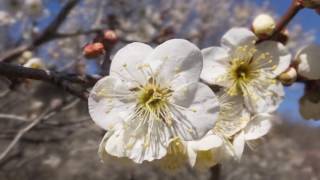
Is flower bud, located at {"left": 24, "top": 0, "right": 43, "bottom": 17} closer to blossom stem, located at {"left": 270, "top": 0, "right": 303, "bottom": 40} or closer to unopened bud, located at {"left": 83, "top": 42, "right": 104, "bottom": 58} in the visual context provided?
unopened bud, located at {"left": 83, "top": 42, "right": 104, "bottom": 58}

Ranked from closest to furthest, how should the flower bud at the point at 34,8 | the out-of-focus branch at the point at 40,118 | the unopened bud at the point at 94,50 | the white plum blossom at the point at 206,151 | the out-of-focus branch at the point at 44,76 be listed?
1. the out-of-focus branch at the point at 44,76
2. the white plum blossom at the point at 206,151
3. the unopened bud at the point at 94,50
4. the out-of-focus branch at the point at 40,118
5. the flower bud at the point at 34,8

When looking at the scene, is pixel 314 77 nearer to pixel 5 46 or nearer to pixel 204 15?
pixel 5 46

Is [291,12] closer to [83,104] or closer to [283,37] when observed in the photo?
[283,37]

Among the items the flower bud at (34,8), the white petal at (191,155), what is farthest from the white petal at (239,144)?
the flower bud at (34,8)

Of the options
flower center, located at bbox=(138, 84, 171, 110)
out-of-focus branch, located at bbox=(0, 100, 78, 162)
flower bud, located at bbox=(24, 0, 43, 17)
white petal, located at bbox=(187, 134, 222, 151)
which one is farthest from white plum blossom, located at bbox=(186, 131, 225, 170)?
flower bud, located at bbox=(24, 0, 43, 17)

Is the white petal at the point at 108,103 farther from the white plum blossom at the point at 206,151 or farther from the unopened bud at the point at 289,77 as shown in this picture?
the unopened bud at the point at 289,77

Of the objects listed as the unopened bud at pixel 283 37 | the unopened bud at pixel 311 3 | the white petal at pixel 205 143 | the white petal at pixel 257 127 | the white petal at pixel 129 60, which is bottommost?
the white petal at pixel 257 127

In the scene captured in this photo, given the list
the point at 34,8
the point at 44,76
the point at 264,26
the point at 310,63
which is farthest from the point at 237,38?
the point at 34,8
